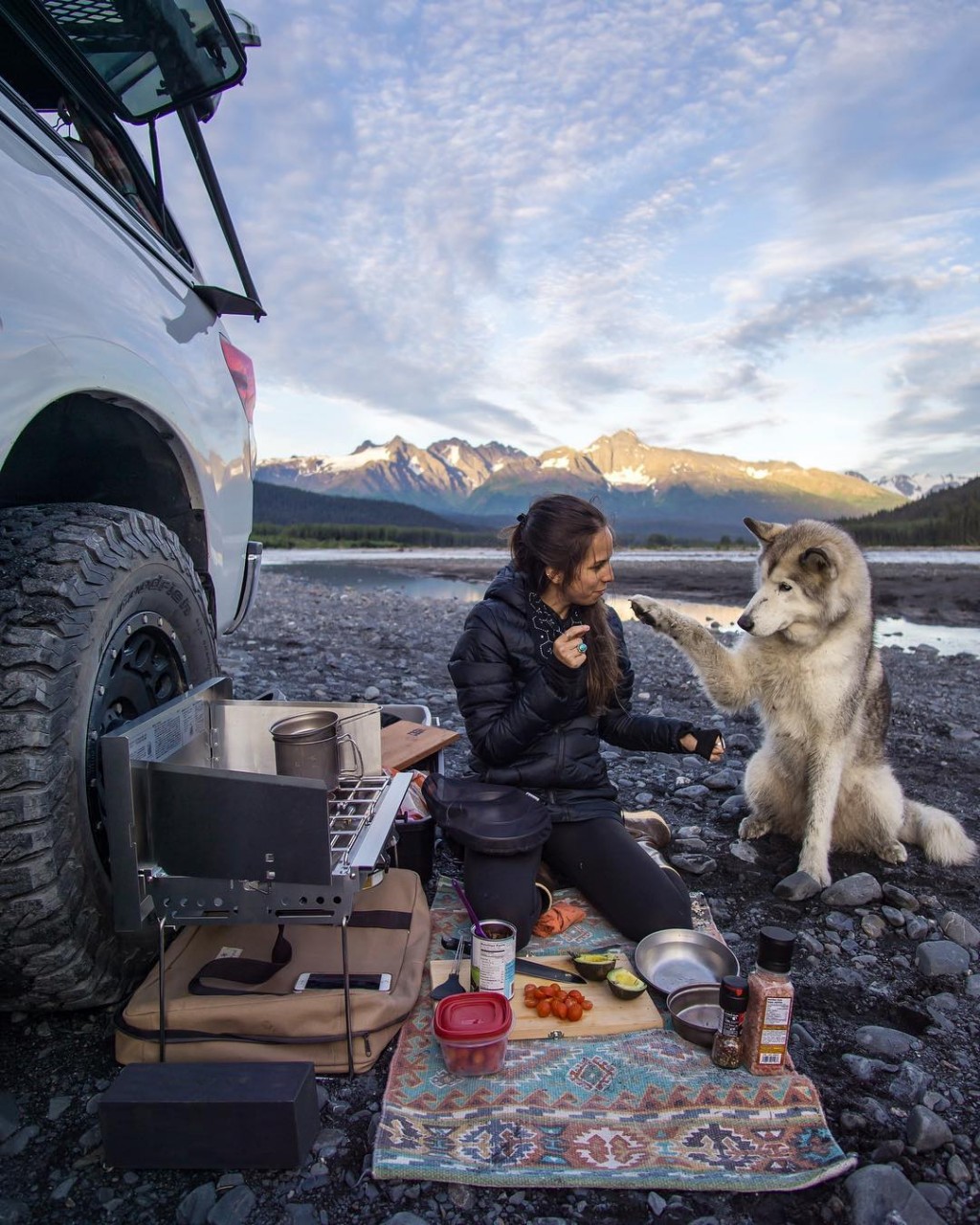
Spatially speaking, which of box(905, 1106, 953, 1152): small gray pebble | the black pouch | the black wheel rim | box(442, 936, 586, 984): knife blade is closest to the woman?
the black pouch

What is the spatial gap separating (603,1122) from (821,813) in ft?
8.86

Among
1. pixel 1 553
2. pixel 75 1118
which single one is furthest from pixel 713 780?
pixel 1 553

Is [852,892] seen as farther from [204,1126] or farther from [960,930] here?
[204,1126]

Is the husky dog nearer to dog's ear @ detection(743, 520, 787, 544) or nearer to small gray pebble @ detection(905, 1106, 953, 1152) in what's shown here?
dog's ear @ detection(743, 520, 787, 544)

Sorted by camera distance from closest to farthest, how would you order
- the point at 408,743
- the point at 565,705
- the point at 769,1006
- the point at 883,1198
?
the point at 883,1198 < the point at 769,1006 < the point at 565,705 < the point at 408,743

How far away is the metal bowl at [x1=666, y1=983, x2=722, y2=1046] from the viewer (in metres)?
2.88

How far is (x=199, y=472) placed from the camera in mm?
3389

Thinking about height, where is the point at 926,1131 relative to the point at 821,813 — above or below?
below

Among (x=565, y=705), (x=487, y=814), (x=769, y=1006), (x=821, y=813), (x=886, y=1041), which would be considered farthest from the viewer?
(x=821, y=813)

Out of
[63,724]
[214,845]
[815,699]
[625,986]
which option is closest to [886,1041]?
[625,986]

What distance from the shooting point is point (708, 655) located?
5.11 metres

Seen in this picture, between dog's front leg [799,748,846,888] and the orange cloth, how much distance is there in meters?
1.50

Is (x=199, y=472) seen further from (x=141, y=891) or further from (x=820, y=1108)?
Result: (x=820, y=1108)

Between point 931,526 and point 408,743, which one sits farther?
point 931,526
